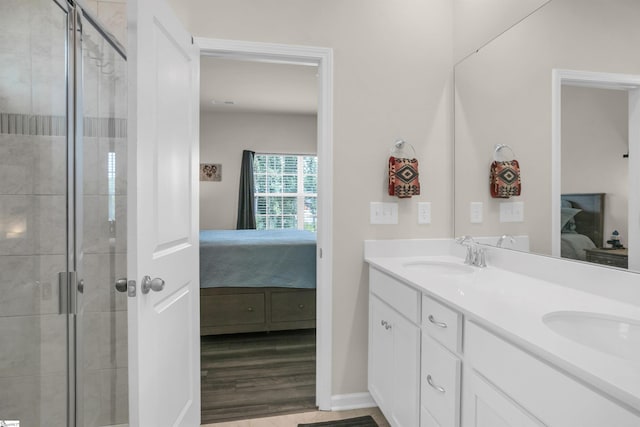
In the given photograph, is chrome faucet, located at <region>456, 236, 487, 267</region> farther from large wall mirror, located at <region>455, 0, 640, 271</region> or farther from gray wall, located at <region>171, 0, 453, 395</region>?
gray wall, located at <region>171, 0, 453, 395</region>

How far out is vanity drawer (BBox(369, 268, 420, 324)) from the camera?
1.50 metres

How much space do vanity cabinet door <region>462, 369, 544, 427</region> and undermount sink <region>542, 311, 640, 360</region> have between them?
0.89 ft

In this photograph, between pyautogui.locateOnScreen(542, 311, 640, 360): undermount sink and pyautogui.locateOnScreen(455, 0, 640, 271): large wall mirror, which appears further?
pyautogui.locateOnScreen(455, 0, 640, 271): large wall mirror

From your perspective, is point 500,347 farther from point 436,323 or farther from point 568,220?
point 568,220

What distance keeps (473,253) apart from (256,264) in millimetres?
1958

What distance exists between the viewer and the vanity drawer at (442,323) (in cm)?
119

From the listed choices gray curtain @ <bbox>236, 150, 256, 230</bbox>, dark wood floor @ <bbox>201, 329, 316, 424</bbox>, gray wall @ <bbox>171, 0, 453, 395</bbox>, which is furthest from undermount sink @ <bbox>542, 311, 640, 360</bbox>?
gray curtain @ <bbox>236, 150, 256, 230</bbox>

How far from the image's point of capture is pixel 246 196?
→ 6.19 meters

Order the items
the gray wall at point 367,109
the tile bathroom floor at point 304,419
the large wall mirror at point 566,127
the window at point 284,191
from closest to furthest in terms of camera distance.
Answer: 1. the large wall mirror at point 566,127
2. the tile bathroom floor at point 304,419
3. the gray wall at point 367,109
4. the window at point 284,191

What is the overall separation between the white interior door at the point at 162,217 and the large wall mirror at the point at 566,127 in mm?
1592

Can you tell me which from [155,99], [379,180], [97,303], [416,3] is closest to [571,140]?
[379,180]

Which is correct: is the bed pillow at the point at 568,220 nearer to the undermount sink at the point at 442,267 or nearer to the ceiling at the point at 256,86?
the undermount sink at the point at 442,267

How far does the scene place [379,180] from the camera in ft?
7.11

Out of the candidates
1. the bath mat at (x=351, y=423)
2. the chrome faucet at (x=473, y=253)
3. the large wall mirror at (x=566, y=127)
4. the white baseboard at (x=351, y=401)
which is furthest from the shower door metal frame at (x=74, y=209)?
the large wall mirror at (x=566, y=127)
